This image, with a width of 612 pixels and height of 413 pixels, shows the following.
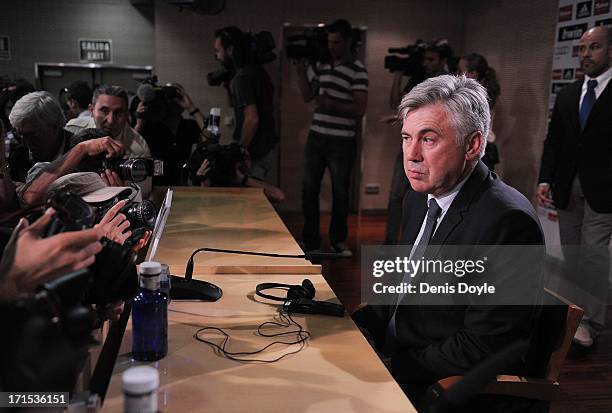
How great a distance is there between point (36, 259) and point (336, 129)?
3.73m

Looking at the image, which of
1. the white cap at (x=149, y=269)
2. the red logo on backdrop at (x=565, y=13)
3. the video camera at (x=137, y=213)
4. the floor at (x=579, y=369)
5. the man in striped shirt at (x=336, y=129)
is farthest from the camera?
the man in striped shirt at (x=336, y=129)

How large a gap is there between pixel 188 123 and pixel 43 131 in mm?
1690

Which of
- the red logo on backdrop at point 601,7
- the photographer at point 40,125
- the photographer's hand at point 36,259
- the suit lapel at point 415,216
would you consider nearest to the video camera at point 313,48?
the red logo on backdrop at point 601,7

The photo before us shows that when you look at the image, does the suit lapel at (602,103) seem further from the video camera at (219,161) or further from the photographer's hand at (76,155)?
the photographer's hand at (76,155)

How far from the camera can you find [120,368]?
116 cm

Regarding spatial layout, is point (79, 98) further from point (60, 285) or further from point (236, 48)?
point (60, 285)

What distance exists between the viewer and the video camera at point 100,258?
90 centimetres

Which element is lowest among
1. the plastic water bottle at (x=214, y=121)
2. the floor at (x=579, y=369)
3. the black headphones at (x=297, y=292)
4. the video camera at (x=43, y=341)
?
the floor at (x=579, y=369)

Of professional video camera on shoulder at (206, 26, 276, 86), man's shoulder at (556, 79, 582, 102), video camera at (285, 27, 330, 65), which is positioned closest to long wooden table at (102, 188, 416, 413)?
man's shoulder at (556, 79, 582, 102)

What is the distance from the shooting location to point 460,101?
1.48 meters

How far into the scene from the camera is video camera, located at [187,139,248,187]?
10.8 feet

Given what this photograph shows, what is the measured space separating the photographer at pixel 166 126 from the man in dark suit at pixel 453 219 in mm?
2514

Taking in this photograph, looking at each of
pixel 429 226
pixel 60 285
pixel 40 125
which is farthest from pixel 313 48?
pixel 60 285

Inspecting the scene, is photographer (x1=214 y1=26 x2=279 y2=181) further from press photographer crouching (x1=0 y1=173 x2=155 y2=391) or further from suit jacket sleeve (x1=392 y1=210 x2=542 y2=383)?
suit jacket sleeve (x1=392 y1=210 x2=542 y2=383)
